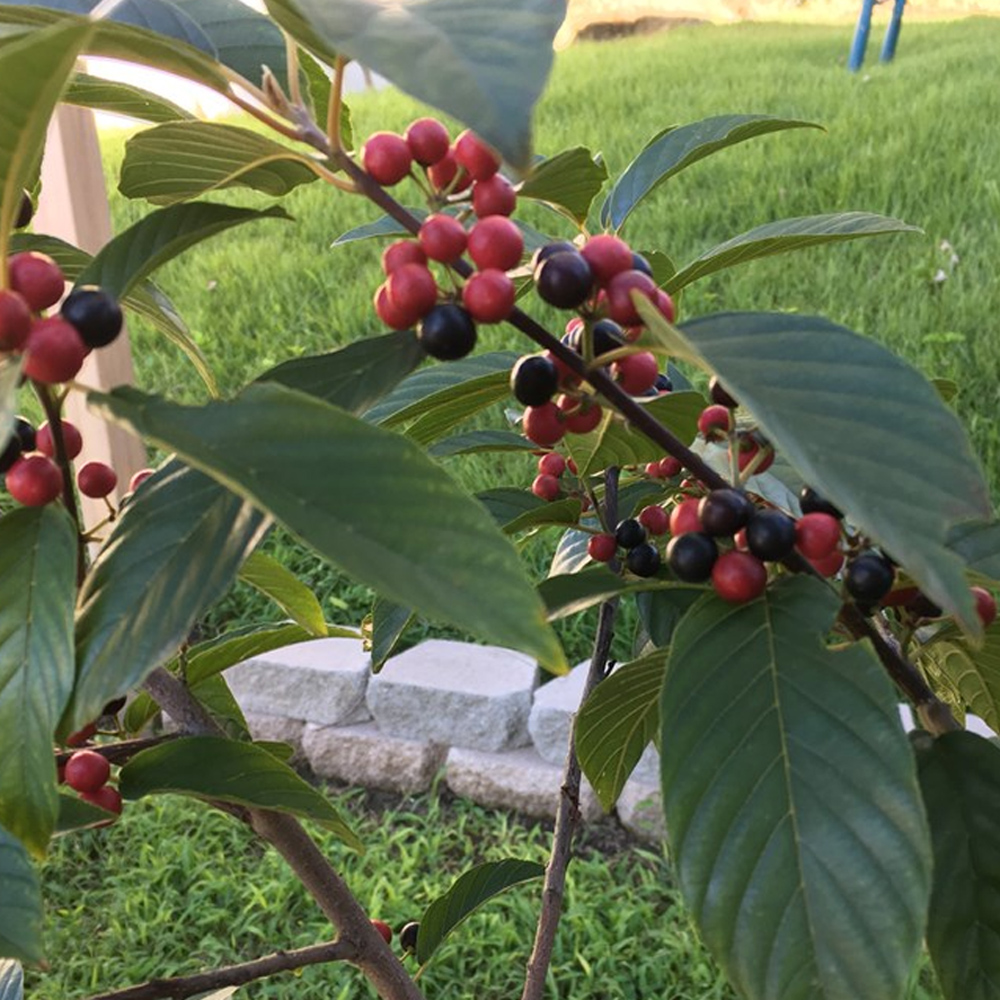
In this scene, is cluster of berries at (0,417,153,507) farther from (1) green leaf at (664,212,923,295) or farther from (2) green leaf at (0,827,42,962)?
(1) green leaf at (664,212,923,295)

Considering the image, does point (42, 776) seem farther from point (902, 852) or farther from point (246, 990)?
point (246, 990)

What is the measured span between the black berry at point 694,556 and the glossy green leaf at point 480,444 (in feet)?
0.80

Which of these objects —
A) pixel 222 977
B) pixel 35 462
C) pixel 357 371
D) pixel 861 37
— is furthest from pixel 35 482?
pixel 861 37

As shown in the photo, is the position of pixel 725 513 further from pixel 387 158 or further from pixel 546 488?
pixel 546 488

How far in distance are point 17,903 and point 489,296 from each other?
0.28 metres

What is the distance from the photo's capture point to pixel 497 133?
0.94 ft

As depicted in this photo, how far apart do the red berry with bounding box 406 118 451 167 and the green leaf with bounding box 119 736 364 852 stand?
272 millimetres

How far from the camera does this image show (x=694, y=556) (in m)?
0.45

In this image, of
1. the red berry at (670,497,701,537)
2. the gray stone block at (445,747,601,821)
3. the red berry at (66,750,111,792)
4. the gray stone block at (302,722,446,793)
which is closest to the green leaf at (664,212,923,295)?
the red berry at (670,497,701,537)

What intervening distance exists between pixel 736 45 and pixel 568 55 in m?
0.73

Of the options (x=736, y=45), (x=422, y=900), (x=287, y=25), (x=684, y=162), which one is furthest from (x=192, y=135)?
(x=736, y=45)

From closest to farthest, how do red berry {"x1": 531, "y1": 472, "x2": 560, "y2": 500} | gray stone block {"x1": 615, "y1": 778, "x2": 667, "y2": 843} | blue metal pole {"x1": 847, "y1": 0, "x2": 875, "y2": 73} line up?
1. red berry {"x1": 531, "y1": 472, "x2": 560, "y2": 500}
2. gray stone block {"x1": 615, "y1": 778, "x2": 667, "y2": 843}
3. blue metal pole {"x1": 847, "y1": 0, "x2": 875, "y2": 73}

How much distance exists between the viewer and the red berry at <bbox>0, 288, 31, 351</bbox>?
0.38 meters

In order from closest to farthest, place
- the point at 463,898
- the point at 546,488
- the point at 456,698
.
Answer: the point at 546,488, the point at 463,898, the point at 456,698
